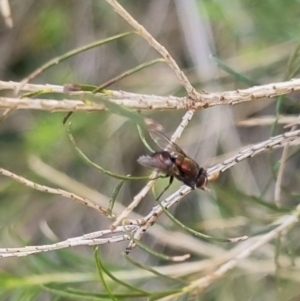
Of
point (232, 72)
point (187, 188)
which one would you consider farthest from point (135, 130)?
point (187, 188)

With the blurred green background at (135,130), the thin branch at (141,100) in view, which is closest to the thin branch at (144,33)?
the thin branch at (141,100)

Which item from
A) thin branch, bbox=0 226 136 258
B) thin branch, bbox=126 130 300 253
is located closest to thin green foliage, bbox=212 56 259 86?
thin branch, bbox=126 130 300 253

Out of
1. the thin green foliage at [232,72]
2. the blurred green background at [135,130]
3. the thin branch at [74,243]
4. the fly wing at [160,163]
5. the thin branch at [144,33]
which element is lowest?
the thin branch at [74,243]

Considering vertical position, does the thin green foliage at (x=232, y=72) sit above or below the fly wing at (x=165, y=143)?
above

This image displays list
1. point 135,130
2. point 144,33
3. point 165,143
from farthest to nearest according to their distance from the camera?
point 135,130 → point 165,143 → point 144,33

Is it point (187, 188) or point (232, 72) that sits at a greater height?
point (232, 72)

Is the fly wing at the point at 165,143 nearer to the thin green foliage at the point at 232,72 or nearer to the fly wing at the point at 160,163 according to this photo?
the fly wing at the point at 160,163

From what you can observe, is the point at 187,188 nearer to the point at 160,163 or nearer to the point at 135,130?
the point at 160,163
